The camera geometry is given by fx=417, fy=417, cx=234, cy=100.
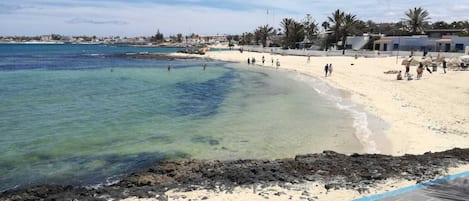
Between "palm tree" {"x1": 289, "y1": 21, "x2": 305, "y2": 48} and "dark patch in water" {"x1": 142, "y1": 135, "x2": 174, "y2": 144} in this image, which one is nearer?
"dark patch in water" {"x1": 142, "y1": 135, "x2": 174, "y2": 144}

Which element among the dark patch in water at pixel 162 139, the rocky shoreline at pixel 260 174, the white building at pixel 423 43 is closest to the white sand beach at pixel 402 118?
the rocky shoreline at pixel 260 174

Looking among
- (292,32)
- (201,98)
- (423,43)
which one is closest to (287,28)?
(292,32)

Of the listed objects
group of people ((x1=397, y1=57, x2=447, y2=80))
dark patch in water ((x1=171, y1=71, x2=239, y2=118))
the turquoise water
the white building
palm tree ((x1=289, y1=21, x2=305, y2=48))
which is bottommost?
dark patch in water ((x1=171, y1=71, x2=239, y2=118))

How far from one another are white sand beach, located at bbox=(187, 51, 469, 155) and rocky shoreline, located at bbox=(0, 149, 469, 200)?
261 centimetres

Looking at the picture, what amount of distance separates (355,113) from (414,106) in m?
3.62

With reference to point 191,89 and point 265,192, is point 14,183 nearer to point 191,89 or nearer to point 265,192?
point 265,192

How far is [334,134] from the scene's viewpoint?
17203mm

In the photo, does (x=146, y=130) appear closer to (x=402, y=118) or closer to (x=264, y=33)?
(x=402, y=118)

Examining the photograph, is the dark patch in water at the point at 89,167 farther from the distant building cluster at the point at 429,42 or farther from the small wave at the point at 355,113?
the distant building cluster at the point at 429,42

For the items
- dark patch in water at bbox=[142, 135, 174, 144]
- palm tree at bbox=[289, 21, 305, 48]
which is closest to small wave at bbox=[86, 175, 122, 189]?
dark patch in water at bbox=[142, 135, 174, 144]

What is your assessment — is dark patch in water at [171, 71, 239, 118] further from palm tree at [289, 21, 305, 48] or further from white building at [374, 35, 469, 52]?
palm tree at [289, 21, 305, 48]

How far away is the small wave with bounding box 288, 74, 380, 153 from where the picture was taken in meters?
15.5

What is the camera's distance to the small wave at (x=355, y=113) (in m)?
15.5

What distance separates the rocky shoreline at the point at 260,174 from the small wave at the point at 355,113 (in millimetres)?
3035
